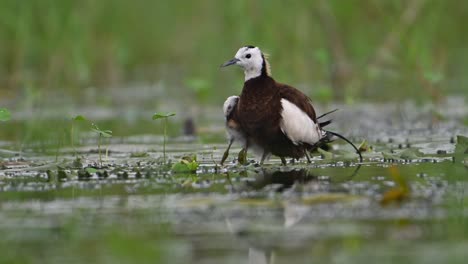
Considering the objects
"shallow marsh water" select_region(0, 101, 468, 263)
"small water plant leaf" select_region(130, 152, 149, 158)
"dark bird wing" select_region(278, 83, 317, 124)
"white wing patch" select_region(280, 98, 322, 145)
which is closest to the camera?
"shallow marsh water" select_region(0, 101, 468, 263)

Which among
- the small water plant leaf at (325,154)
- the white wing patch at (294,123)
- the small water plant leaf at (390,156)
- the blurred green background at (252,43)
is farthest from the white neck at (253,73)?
the blurred green background at (252,43)

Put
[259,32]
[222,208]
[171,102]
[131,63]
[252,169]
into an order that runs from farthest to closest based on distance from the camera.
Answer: [131,63] < [171,102] < [259,32] < [252,169] < [222,208]

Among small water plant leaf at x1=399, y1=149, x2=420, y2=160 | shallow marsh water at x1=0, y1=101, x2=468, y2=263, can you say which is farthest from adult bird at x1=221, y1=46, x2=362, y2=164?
small water plant leaf at x1=399, y1=149, x2=420, y2=160

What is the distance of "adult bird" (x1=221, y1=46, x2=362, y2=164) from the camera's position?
8383 millimetres

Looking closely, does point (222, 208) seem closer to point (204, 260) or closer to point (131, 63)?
point (204, 260)

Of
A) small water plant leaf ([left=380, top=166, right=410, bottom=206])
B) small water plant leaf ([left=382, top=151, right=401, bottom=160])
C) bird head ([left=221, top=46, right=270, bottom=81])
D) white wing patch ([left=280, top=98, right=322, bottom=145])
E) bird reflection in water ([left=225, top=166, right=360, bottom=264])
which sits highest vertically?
bird head ([left=221, top=46, right=270, bottom=81])

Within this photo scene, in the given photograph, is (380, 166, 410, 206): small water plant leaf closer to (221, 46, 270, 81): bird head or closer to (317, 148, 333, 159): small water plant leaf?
(221, 46, 270, 81): bird head

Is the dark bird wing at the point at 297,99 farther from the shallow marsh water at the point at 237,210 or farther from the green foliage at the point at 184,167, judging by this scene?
the green foliage at the point at 184,167

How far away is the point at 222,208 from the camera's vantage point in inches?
245

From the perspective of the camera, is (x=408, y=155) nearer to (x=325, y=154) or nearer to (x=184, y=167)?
(x=325, y=154)

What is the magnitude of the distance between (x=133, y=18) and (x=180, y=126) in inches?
268

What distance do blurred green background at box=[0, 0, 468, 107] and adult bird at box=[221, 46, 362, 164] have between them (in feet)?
17.0

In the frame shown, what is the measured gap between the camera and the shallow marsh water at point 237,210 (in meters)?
4.96

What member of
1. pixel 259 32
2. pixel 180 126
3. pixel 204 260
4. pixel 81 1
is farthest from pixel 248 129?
pixel 81 1
